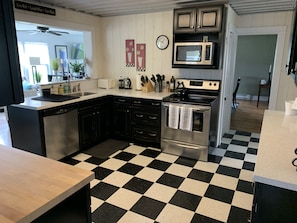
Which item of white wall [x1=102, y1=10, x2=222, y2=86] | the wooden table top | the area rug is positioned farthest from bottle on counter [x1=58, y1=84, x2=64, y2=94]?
the wooden table top

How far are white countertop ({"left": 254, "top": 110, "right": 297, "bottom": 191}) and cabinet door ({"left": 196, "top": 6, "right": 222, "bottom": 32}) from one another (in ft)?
5.21

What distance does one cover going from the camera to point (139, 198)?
248cm

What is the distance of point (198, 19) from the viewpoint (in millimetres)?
3330

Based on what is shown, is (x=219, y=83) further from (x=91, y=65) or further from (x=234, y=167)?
(x=91, y=65)

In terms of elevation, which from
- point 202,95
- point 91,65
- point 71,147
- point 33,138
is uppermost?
point 91,65

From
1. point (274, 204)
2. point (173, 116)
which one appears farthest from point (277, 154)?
point (173, 116)

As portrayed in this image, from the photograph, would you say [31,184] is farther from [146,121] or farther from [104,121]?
[104,121]

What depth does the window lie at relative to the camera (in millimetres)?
8165

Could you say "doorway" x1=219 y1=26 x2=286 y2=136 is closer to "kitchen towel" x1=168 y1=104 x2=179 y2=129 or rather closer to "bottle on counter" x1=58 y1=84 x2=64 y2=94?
"kitchen towel" x1=168 y1=104 x2=179 y2=129

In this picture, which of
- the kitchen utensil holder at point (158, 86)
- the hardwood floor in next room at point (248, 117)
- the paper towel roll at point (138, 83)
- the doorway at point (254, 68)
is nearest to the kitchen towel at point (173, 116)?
the kitchen utensil holder at point (158, 86)

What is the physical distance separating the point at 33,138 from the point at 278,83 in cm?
426

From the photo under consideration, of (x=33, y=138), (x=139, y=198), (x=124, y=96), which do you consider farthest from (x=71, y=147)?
(x=139, y=198)

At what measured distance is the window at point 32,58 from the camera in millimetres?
8165

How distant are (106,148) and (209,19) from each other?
103 inches
